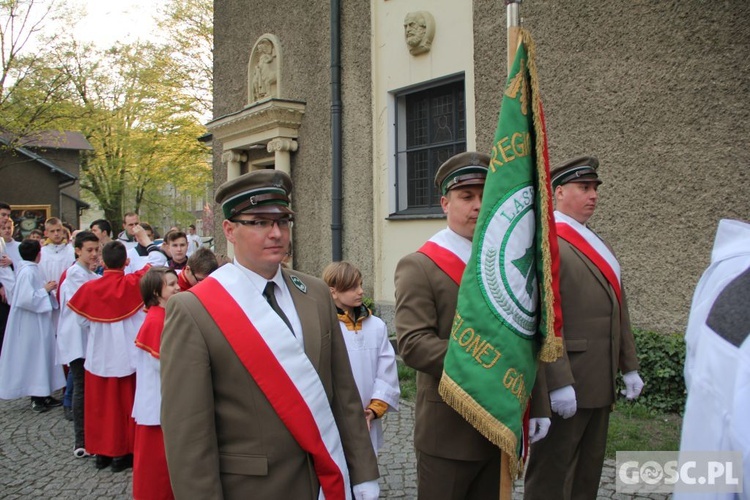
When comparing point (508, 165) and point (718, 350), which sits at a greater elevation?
point (508, 165)

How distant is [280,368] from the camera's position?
215 centimetres

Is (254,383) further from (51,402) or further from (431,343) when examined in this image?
(51,402)

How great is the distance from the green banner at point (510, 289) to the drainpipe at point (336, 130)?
24.8 ft

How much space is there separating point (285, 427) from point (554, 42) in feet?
19.5

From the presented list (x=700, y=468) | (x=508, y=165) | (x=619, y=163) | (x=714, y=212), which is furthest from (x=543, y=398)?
(x=619, y=163)

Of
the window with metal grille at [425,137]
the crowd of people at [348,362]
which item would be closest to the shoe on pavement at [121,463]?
the crowd of people at [348,362]

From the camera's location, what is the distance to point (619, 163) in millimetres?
6250

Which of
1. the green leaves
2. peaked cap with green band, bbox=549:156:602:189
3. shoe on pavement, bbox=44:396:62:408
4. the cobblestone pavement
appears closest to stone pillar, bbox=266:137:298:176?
shoe on pavement, bbox=44:396:62:408

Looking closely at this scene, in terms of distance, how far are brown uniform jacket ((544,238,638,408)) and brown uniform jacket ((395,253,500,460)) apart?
932mm

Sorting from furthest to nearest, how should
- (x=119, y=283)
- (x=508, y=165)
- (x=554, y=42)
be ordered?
(x=554, y=42) → (x=119, y=283) → (x=508, y=165)

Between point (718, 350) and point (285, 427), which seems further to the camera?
point (285, 427)

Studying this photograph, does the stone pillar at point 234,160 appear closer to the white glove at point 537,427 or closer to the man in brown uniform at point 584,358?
the man in brown uniform at point 584,358

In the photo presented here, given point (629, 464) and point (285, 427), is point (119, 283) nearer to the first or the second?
point (285, 427)

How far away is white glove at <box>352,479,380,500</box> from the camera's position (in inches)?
91.4
